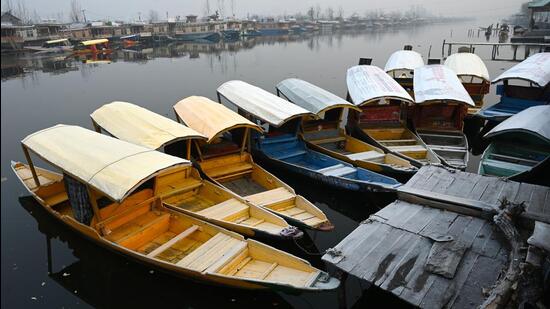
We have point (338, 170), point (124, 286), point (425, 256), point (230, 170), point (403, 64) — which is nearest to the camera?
point (425, 256)

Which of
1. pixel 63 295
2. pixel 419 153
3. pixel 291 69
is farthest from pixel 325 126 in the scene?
pixel 291 69

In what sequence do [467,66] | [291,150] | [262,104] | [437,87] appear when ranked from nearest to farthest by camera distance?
[262,104] < [291,150] < [437,87] < [467,66]

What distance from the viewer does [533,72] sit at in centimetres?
1655

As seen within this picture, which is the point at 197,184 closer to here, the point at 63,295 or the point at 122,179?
the point at 122,179

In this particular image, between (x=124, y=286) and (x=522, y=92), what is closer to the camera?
(x=124, y=286)

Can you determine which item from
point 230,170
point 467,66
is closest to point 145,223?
point 230,170

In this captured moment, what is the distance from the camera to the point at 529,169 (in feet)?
33.8

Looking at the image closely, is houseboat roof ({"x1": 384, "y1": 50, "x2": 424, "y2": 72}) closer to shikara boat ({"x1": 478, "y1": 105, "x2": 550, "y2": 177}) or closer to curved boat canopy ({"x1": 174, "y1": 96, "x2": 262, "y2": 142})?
shikara boat ({"x1": 478, "y1": 105, "x2": 550, "y2": 177})

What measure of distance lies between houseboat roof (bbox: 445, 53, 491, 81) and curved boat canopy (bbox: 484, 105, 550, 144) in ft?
25.1

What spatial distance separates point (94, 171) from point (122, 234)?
163 cm

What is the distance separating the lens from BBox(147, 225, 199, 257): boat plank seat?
24.8ft

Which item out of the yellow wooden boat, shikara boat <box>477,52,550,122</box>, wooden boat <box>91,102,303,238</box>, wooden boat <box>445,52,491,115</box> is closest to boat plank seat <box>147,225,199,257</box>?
the yellow wooden boat

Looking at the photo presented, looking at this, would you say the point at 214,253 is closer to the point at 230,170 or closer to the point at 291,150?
the point at 230,170

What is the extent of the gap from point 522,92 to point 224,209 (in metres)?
15.8
